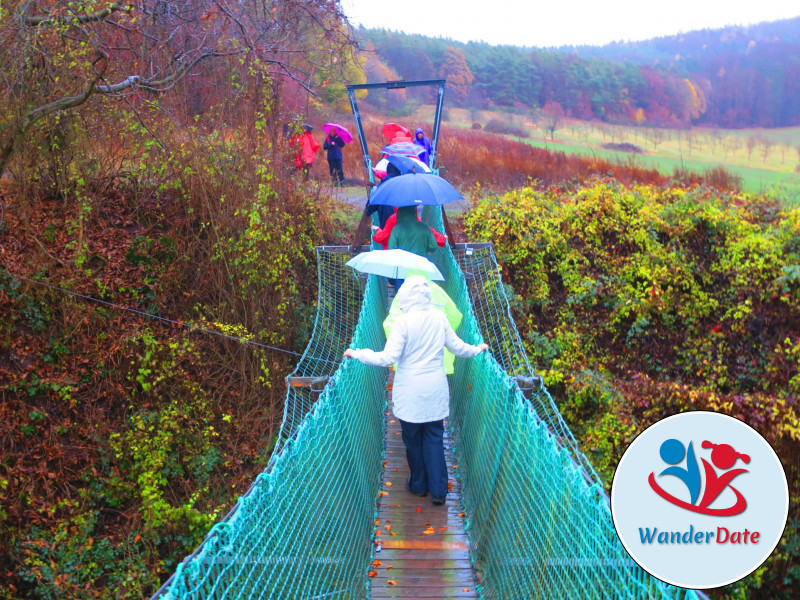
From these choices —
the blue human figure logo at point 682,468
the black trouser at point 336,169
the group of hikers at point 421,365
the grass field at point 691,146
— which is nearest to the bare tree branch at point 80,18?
the group of hikers at point 421,365

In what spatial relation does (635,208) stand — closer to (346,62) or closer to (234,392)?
(346,62)

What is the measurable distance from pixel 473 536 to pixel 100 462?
16.0ft

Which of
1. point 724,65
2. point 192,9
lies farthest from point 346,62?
point 724,65

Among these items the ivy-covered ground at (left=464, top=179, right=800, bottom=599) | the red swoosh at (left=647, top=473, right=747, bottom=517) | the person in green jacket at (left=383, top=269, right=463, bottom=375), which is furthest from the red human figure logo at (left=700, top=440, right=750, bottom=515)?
the ivy-covered ground at (left=464, top=179, right=800, bottom=599)

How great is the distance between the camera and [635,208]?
10430 mm

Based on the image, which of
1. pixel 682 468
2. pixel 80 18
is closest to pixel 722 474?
pixel 682 468

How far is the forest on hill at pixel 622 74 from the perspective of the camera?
30.9 meters

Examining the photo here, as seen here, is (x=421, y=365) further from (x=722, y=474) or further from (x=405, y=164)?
(x=405, y=164)

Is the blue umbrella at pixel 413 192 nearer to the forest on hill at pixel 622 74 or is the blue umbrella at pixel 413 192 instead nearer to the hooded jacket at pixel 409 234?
the hooded jacket at pixel 409 234

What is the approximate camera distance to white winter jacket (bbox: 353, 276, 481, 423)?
3443 mm

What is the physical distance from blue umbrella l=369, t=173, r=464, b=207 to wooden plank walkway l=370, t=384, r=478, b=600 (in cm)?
230

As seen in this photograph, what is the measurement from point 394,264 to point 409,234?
109cm

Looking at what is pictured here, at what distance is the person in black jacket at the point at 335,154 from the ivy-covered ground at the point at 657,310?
284 centimetres

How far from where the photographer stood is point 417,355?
11.4ft
